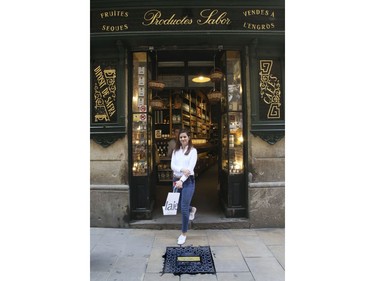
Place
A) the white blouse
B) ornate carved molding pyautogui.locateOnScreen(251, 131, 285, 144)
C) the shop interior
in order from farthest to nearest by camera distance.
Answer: the shop interior → ornate carved molding pyautogui.locateOnScreen(251, 131, 285, 144) → the white blouse

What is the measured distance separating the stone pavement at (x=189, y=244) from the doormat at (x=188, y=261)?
0.09m

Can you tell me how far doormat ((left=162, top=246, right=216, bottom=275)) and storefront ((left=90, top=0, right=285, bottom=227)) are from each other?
1646mm

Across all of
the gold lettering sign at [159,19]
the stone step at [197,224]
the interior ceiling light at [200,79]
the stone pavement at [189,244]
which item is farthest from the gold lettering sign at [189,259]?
the interior ceiling light at [200,79]

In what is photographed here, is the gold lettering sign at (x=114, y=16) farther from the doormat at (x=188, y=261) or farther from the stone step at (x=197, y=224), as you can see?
the doormat at (x=188, y=261)

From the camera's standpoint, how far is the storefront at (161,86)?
5918 millimetres

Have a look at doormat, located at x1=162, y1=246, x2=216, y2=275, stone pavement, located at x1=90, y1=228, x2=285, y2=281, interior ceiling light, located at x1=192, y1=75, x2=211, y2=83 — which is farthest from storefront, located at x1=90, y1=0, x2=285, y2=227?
doormat, located at x1=162, y1=246, x2=216, y2=275

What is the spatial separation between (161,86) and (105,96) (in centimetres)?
131

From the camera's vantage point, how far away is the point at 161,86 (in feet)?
21.3

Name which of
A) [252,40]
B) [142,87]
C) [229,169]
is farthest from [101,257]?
[252,40]

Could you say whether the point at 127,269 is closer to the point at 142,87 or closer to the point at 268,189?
the point at 268,189

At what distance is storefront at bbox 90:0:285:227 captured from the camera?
5.92 meters

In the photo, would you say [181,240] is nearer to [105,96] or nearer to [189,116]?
[105,96]

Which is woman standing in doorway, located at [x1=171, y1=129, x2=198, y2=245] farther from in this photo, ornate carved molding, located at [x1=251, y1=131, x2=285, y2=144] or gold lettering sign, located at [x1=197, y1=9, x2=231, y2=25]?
gold lettering sign, located at [x1=197, y1=9, x2=231, y2=25]

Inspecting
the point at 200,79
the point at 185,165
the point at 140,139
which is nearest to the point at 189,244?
the point at 185,165
